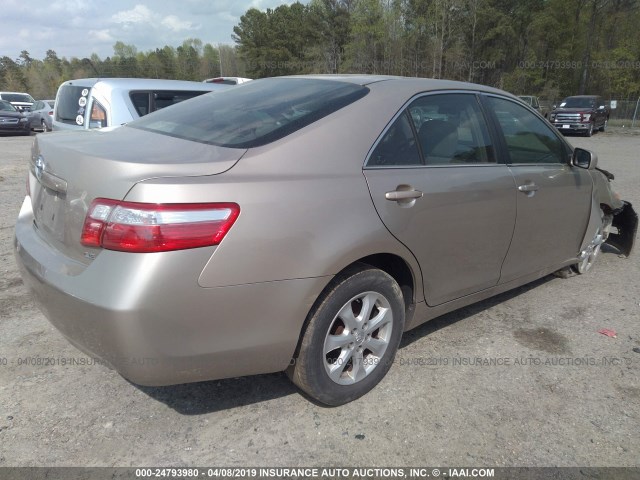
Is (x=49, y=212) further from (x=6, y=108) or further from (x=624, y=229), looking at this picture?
(x=6, y=108)

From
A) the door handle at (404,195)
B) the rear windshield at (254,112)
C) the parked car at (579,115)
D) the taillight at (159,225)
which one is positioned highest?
the rear windshield at (254,112)

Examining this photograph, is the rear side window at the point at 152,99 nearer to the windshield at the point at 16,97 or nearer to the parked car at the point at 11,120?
the parked car at the point at 11,120

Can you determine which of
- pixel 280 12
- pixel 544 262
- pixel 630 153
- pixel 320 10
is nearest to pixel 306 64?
pixel 320 10

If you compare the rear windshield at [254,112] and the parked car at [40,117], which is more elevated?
the rear windshield at [254,112]

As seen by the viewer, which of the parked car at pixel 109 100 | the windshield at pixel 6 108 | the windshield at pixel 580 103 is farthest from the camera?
the windshield at pixel 580 103

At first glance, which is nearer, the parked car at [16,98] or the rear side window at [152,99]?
the rear side window at [152,99]

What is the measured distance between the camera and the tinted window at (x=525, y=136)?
3.37 metres

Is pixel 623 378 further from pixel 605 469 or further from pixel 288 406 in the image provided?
pixel 288 406

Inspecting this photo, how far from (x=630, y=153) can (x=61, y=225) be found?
18396 millimetres

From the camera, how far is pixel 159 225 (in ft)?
6.22

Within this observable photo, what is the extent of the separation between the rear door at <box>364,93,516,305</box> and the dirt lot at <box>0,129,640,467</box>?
504 mm

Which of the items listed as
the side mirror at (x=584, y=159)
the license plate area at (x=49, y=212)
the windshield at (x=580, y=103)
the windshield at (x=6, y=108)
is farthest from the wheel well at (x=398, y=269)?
the windshield at (x=580, y=103)

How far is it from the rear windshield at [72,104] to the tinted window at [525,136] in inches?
223

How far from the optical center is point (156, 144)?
2.34m
